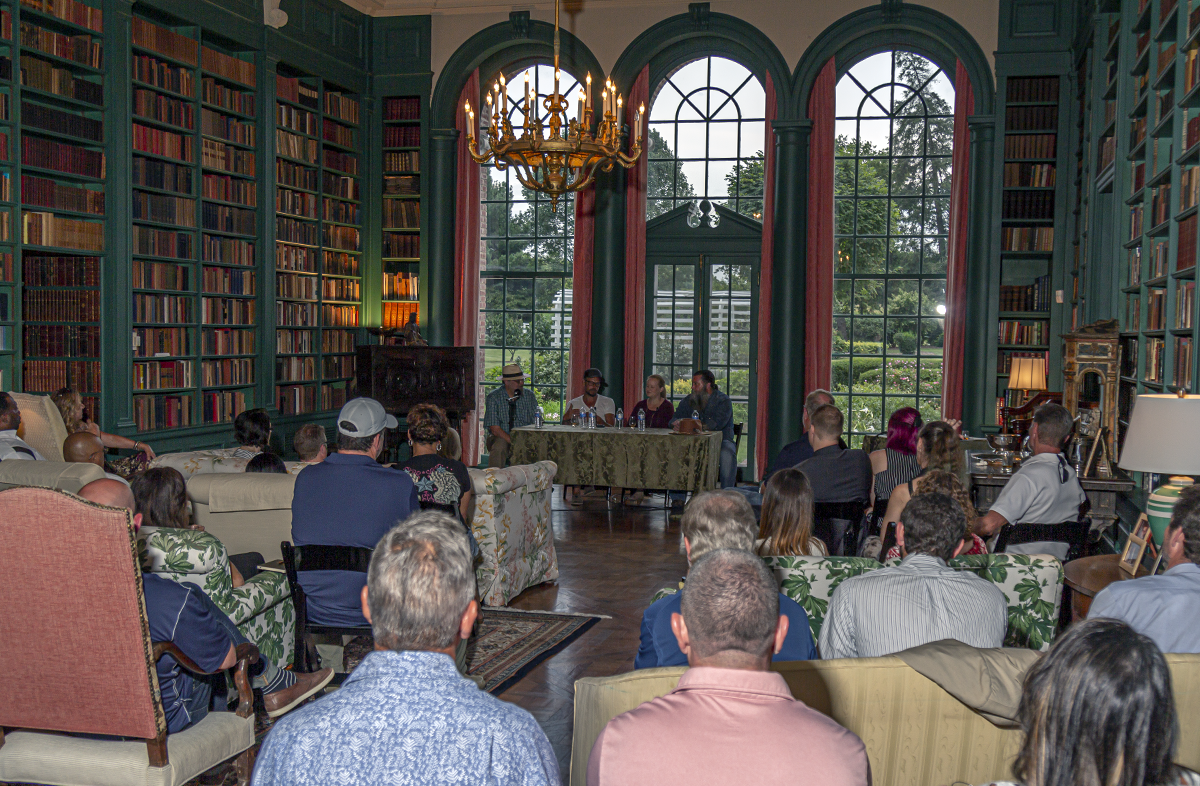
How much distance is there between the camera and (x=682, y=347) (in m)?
10.5

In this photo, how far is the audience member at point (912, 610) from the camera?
9.12 ft

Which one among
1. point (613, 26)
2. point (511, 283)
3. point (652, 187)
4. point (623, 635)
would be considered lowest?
point (623, 635)

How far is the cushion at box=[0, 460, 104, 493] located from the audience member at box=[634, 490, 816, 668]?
277 centimetres

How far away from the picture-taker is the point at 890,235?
999 centimetres

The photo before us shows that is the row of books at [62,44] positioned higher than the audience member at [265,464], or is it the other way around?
the row of books at [62,44]

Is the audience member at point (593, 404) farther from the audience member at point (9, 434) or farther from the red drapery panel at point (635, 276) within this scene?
the audience member at point (9, 434)

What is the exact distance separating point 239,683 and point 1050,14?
9043mm

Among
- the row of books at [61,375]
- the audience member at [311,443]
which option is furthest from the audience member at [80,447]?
the row of books at [61,375]

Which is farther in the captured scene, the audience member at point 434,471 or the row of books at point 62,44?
the row of books at point 62,44

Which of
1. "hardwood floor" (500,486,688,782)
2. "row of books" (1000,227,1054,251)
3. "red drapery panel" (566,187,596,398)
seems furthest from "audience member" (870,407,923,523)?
"red drapery panel" (566,187,596,398)

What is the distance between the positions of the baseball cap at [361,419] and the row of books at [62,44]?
177 inches

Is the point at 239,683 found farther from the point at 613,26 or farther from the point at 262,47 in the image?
the point at 613,26

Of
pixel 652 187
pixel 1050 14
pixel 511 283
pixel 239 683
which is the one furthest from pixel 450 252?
pixel 239 683

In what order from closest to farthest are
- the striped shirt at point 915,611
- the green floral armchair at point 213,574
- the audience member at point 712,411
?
the striped shirt at point 915,611 < the green floral armchair at point 213,574 < the audience member at point 712,411
